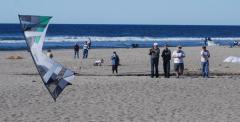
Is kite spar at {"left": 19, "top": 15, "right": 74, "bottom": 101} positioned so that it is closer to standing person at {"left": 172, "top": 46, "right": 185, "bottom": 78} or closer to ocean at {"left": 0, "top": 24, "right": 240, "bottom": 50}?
standing person at {"left": 172, "top": 46, "right": 185, "bottom": 78}

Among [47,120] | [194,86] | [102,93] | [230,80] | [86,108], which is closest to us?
[47,120]

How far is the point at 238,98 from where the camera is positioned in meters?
16.3

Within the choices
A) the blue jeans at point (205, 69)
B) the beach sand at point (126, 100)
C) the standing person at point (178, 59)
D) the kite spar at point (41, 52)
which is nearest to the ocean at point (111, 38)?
the standing person at point (178, 59)

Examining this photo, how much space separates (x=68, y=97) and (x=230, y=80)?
6.89m

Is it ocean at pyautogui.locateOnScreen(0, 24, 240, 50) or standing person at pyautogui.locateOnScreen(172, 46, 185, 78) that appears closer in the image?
standing person at pyautogui.locateOnScreen(172, 46, 185, 78)

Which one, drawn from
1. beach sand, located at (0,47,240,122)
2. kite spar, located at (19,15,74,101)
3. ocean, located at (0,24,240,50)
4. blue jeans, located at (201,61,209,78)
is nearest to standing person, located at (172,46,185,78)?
beach sand, located at (0,47,240,122)

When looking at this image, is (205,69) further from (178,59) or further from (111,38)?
(111,38)

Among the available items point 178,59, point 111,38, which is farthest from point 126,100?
point 111,38

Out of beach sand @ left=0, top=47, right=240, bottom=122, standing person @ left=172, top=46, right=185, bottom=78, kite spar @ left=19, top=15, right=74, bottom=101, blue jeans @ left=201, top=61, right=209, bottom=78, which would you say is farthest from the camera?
blue jeans @ left=201, top=61, right=209, bottom=78

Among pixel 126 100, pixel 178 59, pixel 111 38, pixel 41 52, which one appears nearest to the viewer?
pixel 41 52

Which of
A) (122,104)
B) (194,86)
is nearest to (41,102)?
(122,104)

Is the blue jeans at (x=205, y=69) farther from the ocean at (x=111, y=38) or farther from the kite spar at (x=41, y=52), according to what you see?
the ocean at (x=111, y=38)

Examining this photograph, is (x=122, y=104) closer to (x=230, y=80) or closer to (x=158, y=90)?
(x=158, y=90)

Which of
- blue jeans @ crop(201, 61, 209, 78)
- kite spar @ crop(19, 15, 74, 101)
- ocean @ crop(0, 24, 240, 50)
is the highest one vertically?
kite spar @ crop(19, 15, 74, 101)
